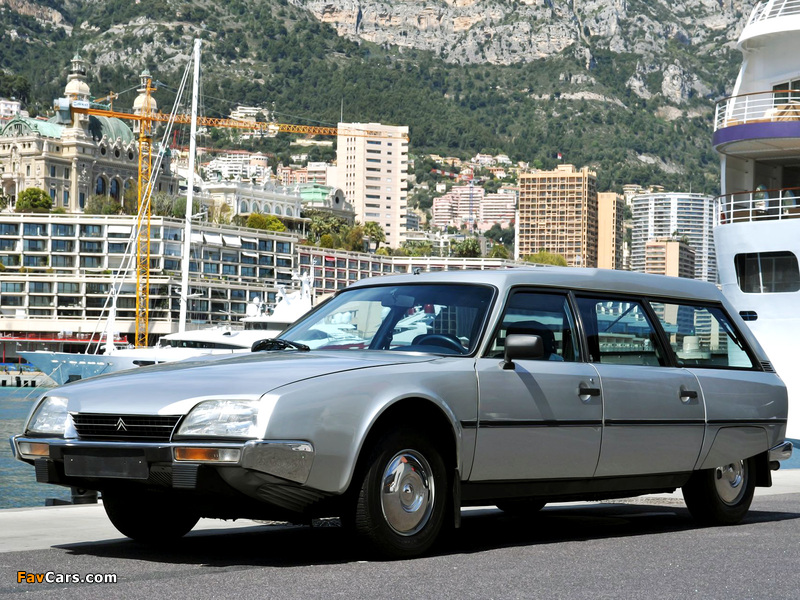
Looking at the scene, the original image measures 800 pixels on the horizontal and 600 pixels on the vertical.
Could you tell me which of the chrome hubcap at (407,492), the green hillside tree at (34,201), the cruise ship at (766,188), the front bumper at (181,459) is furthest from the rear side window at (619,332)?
the green hillside tree at (34,201)

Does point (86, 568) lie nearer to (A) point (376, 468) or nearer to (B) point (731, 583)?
(A) point (376, 468)

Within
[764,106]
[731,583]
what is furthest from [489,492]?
[764,106]

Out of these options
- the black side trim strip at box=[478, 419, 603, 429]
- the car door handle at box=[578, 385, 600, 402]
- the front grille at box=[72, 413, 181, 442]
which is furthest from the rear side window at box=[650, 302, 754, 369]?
the front grille at box=[72, 413, 181, 442]

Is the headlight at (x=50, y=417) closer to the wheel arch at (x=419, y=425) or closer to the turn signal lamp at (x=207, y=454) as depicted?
the turn signal lamp at (x=207, y=454)

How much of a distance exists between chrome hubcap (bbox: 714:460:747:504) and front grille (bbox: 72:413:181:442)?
167 inches

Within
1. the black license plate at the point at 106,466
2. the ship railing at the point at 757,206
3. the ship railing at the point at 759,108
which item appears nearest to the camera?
the black license plate at the point at 106,466

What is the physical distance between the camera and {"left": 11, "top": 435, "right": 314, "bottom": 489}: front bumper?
5.91 metres

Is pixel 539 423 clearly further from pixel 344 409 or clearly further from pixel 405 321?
pixel 344 409

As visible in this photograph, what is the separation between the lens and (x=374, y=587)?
5.55 m

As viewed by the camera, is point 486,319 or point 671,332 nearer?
point 486,319

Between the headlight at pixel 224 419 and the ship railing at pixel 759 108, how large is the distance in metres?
23.4

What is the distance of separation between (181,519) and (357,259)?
185 meters

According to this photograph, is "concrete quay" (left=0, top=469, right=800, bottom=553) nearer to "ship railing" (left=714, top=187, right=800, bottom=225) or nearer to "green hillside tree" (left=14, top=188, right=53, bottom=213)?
"ship railing" (left=714, top=187, right=800, bottom=225)

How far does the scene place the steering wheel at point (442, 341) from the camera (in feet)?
23.5
